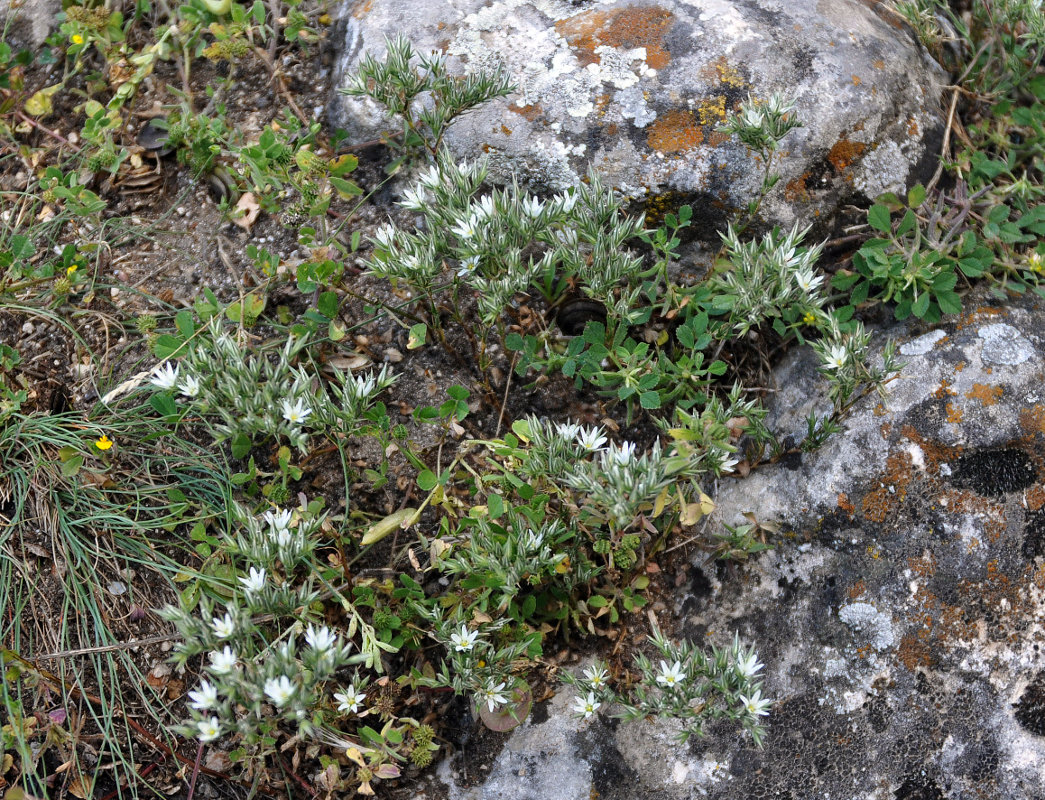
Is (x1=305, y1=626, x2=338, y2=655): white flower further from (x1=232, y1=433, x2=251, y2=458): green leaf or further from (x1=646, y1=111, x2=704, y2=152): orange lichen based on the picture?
(x1=646, y1=111, x2=704, y2=152): orange lichen

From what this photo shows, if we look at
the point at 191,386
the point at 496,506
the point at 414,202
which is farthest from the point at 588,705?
the point at 414,202

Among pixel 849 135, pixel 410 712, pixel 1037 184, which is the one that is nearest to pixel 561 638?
pixel 410 712

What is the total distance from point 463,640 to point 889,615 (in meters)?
1.36

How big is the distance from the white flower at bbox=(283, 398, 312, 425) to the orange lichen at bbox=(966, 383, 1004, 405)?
2.27 metres

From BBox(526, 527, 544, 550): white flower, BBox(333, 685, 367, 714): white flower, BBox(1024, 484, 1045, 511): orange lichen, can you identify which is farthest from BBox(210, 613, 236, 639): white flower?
BBox(1024, 484, 1045, 511): orange lichen

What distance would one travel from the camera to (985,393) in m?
2.80

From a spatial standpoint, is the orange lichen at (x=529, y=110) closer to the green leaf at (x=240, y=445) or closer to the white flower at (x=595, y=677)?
the green leaf at (x=240, y=445)

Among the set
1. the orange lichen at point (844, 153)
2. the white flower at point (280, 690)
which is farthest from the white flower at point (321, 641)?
the orange lichen at point (844, 153)

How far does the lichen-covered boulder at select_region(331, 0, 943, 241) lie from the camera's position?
3180 mm

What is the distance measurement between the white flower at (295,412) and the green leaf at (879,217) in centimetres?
223

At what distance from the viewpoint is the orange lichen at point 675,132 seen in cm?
318

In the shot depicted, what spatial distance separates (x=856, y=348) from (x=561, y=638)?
141 centimetres

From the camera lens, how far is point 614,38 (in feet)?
11.0

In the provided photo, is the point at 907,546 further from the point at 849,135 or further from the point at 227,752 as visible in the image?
the point at 227,752
